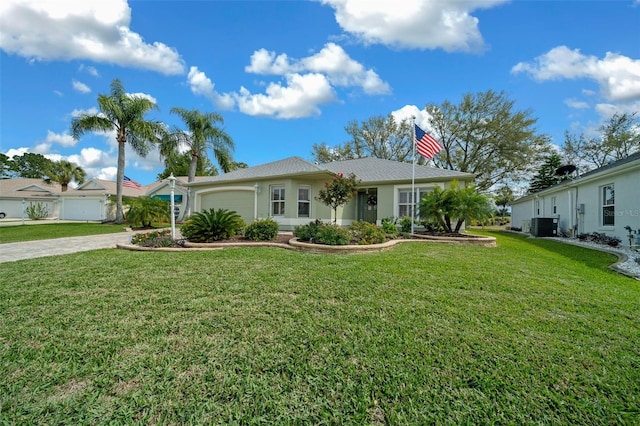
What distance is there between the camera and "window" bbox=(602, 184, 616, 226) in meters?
10.7

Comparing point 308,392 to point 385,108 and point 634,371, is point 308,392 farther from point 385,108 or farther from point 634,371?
point 385,108

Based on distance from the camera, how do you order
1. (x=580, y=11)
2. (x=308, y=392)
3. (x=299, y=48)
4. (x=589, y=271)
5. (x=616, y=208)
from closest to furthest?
(x=308, y=392)
(x=589, y=271)
(x=580, y=11)
(x=616, y=208)
(x=299, y=48)

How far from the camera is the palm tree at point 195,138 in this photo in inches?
856

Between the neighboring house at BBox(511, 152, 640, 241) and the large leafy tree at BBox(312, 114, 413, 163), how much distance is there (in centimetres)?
1456

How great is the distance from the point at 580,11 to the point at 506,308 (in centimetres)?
1063

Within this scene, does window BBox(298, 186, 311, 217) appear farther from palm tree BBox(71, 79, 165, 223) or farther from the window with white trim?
palm tree BBox(71, 79, 165, 223)

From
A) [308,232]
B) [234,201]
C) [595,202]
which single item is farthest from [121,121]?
[595,202]

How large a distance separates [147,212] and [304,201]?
9.52 meters

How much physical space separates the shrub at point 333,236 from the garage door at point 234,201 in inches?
287

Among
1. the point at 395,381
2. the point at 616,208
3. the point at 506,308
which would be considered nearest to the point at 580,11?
the point at 616,208

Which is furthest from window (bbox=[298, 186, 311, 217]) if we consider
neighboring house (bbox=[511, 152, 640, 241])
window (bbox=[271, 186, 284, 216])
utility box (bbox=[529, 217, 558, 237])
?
utility box (bbox=[529, 217, 558, 237])

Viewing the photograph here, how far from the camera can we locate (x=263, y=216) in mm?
13844

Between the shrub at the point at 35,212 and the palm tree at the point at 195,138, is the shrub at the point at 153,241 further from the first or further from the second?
the shrub at the point at 35,212

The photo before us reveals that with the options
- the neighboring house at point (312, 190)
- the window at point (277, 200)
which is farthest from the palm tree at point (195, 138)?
the window at point (277, 200)
